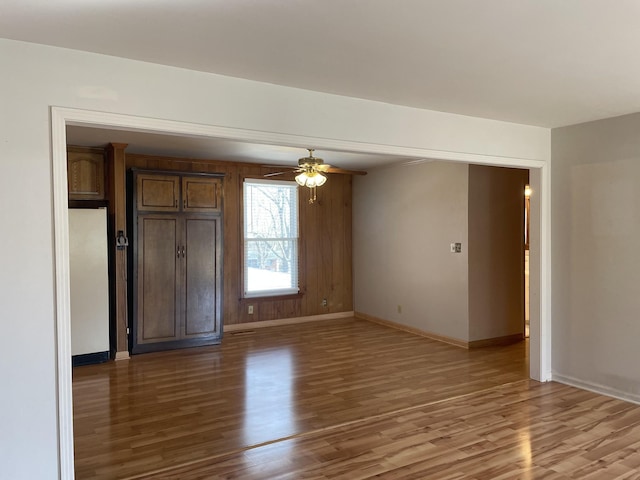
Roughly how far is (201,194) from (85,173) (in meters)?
1.30

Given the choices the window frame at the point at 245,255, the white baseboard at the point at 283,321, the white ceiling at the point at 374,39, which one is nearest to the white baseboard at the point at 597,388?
the white ceiling at the point at 374,39

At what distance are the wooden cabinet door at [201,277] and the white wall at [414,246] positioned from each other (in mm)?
2570

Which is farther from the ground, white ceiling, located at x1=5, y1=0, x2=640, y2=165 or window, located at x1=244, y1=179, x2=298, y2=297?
white ceiling, located at x1=5, y1=0, x2=640, y2=165

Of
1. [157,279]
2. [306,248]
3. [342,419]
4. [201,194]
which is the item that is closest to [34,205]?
[342,419]

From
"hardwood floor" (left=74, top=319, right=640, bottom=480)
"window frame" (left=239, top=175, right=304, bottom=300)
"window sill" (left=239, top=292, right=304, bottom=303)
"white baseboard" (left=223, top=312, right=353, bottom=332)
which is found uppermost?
"window frame" (left=239, top=175, right=304, bottom=300)

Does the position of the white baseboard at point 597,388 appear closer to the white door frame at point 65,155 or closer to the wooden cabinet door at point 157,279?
the white door frame at point 65,155

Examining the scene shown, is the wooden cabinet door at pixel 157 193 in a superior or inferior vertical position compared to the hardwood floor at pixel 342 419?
superior

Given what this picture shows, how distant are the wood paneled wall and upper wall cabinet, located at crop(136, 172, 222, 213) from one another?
24.8 inches

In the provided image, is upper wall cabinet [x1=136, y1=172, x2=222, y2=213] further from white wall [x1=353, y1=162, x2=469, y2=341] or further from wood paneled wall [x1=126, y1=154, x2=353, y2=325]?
white wall [x1=353, y1=162, x2=469, y2=341]

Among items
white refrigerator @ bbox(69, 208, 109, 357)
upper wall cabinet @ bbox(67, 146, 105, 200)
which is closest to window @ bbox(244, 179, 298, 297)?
upper wall cabinet @ bbox(67, 146, 105, 200)

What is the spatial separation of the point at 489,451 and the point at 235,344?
373 cm

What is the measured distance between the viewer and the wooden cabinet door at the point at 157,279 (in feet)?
18.5

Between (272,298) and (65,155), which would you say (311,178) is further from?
(65,155)

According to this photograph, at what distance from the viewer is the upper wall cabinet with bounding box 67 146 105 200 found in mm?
5395
